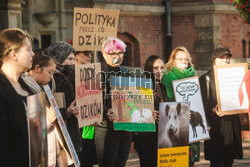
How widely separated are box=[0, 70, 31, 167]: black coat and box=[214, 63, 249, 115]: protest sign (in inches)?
139

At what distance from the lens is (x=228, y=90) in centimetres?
674

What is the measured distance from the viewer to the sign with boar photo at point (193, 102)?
21.0 feet

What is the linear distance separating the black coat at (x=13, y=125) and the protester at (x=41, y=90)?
33cm

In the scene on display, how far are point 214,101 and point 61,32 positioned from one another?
8.48 m

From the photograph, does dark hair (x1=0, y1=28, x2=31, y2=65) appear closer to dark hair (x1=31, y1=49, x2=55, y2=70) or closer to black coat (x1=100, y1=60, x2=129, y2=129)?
dark hair (x1=31, y1=49, x2=55, y2=70)

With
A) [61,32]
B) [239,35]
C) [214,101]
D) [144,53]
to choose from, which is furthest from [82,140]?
[239,35]

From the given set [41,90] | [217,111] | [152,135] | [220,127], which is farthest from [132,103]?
[41,90]

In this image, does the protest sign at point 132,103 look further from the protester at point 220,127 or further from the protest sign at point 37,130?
the protest sign at point 37,130

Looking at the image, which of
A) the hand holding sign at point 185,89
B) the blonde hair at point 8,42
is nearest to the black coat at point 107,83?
the hand holding sign at point 185,89

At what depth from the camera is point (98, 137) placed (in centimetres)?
556

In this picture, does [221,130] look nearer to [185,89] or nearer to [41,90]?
[185,89]

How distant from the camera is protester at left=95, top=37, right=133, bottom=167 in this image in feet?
18.1

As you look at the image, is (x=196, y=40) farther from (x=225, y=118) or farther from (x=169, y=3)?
(x=225, y=118)

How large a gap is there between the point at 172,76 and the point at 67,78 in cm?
151
